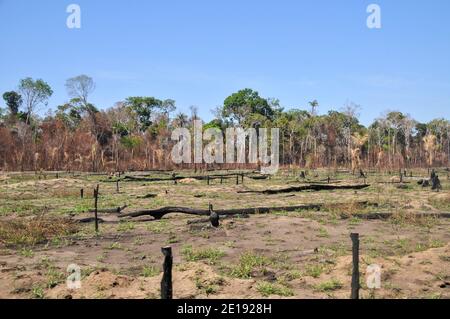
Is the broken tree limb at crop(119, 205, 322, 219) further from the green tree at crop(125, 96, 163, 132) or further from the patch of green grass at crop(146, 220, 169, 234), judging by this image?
the green tree at crop(125, 96, 163, 132)

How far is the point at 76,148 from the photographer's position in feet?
181

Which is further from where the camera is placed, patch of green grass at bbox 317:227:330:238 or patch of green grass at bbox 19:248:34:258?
patch of green grass at bbox 317:227:330:238

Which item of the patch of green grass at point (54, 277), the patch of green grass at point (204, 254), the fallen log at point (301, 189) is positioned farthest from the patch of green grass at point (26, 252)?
the fallen log at point (301, 189)

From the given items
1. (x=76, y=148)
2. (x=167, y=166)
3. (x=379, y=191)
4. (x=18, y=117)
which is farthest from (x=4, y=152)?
(x=379, y=191)

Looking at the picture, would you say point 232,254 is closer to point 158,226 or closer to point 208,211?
point 158,226

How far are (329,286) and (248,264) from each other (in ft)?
6.29

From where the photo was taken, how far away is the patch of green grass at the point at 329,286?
7.24 meters

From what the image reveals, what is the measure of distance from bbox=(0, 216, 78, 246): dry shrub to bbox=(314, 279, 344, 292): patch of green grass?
766 centimetres

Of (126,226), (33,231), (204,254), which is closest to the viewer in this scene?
(204,254)

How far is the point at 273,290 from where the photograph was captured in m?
7.07

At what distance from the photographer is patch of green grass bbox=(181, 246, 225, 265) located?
31.0 ft

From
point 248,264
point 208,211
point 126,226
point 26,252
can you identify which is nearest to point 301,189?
point 208,211

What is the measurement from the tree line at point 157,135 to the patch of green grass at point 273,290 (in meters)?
42.8

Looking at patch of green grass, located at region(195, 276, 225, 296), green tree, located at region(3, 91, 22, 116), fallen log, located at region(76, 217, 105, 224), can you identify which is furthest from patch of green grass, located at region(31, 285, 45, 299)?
green tree, located at region(3, 91, 22, 116)
